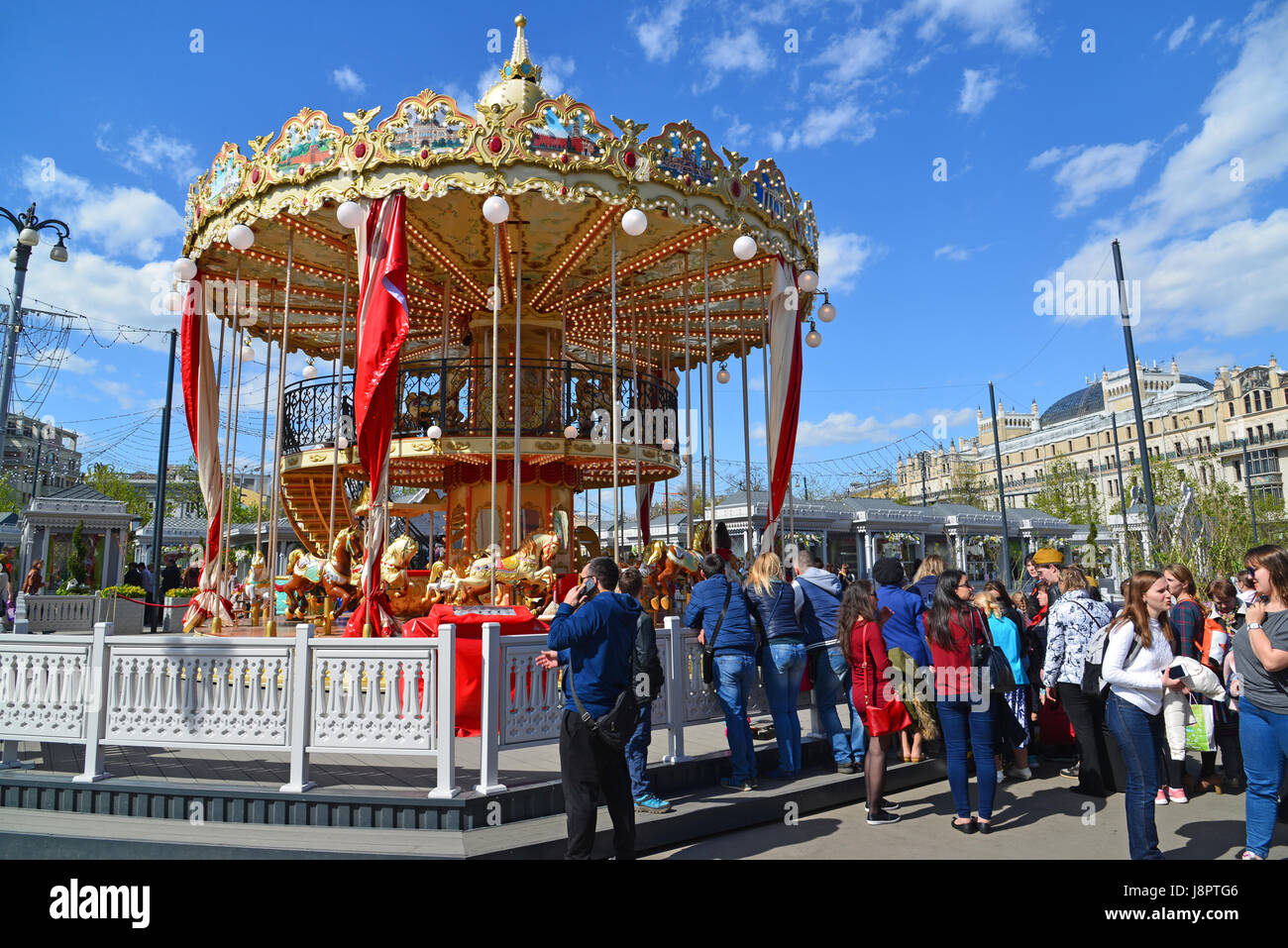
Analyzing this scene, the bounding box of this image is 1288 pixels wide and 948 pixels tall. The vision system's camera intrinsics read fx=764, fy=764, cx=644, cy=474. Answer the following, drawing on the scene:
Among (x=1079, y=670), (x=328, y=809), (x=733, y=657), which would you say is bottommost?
(x=328, y=809)

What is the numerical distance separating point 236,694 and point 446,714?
147 centimetres

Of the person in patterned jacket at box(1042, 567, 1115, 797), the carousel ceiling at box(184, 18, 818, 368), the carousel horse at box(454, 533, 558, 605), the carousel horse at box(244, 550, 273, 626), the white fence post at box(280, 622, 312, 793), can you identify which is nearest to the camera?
the white fence post at box(280, 622, 312, 793)

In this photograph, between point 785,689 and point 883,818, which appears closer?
point 883,818

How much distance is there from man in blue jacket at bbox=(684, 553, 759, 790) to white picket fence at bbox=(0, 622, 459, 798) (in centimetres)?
189

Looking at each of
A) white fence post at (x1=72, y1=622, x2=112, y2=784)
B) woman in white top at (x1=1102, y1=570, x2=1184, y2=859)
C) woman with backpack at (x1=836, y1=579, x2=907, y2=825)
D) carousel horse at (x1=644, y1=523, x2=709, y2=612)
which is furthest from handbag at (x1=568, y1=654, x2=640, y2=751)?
carousel horse at (x1=644, y1=523, x2=709, y2=612)

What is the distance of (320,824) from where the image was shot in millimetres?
4598

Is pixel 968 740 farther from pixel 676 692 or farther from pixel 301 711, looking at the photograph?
pixel 301 711

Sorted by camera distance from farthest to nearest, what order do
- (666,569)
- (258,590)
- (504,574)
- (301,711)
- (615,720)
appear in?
(258,590), (666,569), (504,574), (301,711), (615,720)

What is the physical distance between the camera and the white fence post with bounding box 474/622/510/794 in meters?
4.65

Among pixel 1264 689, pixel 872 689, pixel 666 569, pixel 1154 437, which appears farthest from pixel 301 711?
pixel 1154 437

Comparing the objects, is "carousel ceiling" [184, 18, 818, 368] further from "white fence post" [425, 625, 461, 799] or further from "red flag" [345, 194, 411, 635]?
"white fence post" [425, 625, 461, 799]

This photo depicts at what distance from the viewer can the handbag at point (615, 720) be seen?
3865 millimetres

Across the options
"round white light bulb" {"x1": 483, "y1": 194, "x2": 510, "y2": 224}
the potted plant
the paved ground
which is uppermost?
"round white light bulb" {"x1": 483, "y1": 194, "x2": 510, "y2": 224}

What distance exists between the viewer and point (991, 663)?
5.04 m
